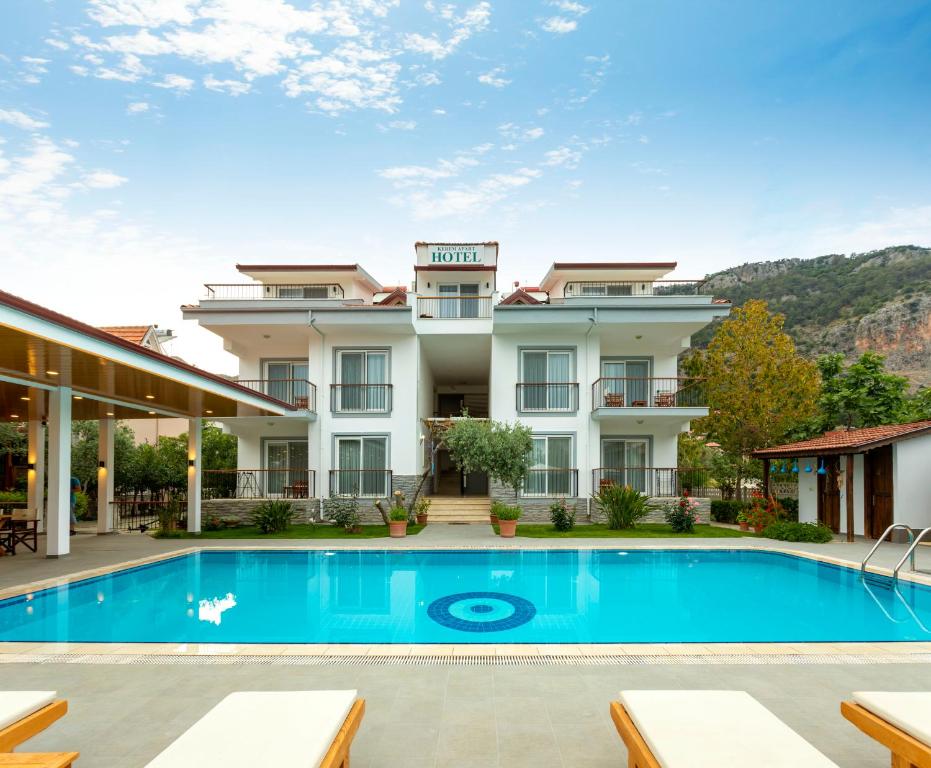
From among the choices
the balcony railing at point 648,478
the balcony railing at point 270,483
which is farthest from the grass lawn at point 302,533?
the balcony railing at point 648,478

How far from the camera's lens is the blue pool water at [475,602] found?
7.49 meters

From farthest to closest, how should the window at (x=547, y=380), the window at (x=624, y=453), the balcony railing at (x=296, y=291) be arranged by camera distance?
the balcony railing at (x=296, y=291) → the window at (x=624, y=453) → the window at (x=547, y=380)

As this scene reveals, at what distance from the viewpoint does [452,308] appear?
67.4 ft

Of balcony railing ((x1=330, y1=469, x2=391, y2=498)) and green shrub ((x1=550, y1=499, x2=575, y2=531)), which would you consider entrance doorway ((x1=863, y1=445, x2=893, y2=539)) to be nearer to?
green shrub ((x1=550, y1=499, x2=575, y2=531))

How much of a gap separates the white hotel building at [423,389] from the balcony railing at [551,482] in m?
0.05

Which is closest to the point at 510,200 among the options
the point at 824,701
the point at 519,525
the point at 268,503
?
the point at 519,525

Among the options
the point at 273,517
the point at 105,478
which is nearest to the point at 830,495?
the point at 273,517

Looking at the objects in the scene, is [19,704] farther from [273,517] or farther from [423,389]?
[423,389]

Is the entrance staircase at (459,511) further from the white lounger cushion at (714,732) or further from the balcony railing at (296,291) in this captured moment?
the white lounger cushion at (714,732)

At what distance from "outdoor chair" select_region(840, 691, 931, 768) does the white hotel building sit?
49.9 feet

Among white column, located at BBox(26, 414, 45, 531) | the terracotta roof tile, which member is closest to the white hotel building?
the terracotta roof tile

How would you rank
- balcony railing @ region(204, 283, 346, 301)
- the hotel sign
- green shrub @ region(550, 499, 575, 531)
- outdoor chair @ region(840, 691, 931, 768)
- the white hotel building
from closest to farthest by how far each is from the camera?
outdoor chair @ region(840, 691, 931, 768) → green shrub @ region(550, 499, 575, 531) → the white hotel building → the hotel sign → balcony railing @ region(204, 283, 346, 301)

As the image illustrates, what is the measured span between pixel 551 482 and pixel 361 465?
244 inches

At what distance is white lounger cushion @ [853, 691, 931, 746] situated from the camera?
3.11 meters
